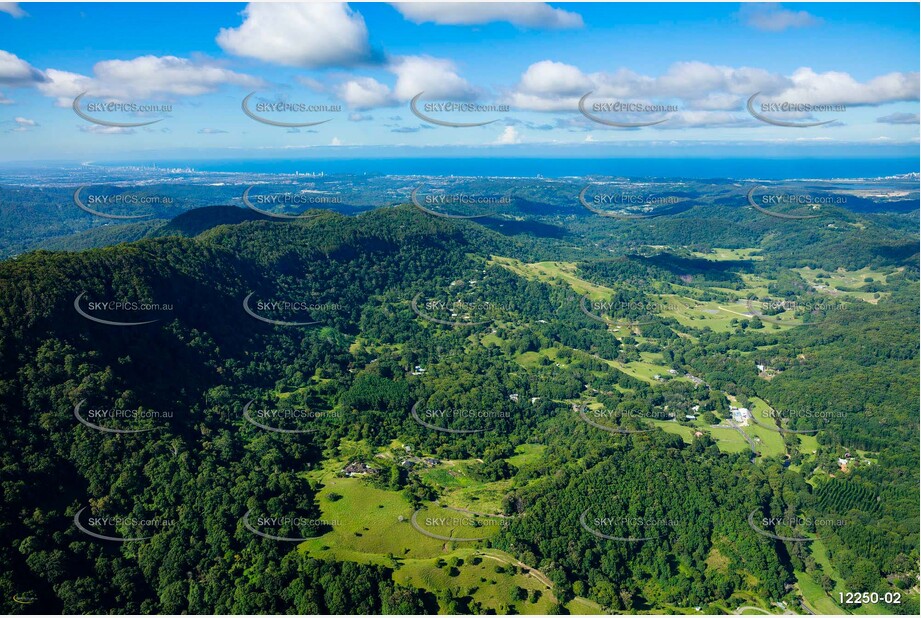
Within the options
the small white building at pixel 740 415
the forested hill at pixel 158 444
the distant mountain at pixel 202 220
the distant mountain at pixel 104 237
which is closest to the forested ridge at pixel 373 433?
the forested hill at pixel 158 444

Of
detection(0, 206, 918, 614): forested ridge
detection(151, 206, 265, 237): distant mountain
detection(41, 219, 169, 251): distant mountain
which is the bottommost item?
detection(0, 206, 918, 614): forested ridge

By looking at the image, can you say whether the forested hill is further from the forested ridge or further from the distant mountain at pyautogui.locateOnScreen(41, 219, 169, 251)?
the distant mountain at pyautogui.locateOnScreen(41, 219, 169, 251)

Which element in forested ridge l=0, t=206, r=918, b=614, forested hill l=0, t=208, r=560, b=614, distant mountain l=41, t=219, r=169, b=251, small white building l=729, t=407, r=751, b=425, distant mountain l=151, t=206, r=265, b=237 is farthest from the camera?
distant mountain l=41, t=219, r=169, b=251

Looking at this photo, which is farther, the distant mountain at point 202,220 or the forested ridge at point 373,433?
the distant mountain at point 202,220

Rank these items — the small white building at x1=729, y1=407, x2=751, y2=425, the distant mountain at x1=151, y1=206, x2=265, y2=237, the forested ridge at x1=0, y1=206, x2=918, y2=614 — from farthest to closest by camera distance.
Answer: the distant mountain at x1=151, y1=206, x2=265, y2=237
the small white building at x1=729, y1=407, x2=751, y2=425
the forested ridge at x1=0, y1=206, x2=918, y2=614

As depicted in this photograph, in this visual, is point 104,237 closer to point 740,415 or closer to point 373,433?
point 373,433

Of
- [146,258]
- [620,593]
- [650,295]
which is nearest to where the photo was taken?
[620,593]

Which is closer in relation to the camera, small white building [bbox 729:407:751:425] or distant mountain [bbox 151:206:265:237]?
small white building [bbox 729:407:751:425]

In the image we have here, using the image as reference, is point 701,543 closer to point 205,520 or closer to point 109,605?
point 205,520

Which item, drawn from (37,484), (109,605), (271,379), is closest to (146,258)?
(271,379)

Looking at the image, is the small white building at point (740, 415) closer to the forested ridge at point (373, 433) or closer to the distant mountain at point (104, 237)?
the forested ridge at point (373, 433)

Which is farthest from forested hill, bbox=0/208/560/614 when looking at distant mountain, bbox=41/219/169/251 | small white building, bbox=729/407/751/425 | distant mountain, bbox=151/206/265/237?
distant mountain, bbox=41/219/169/251
